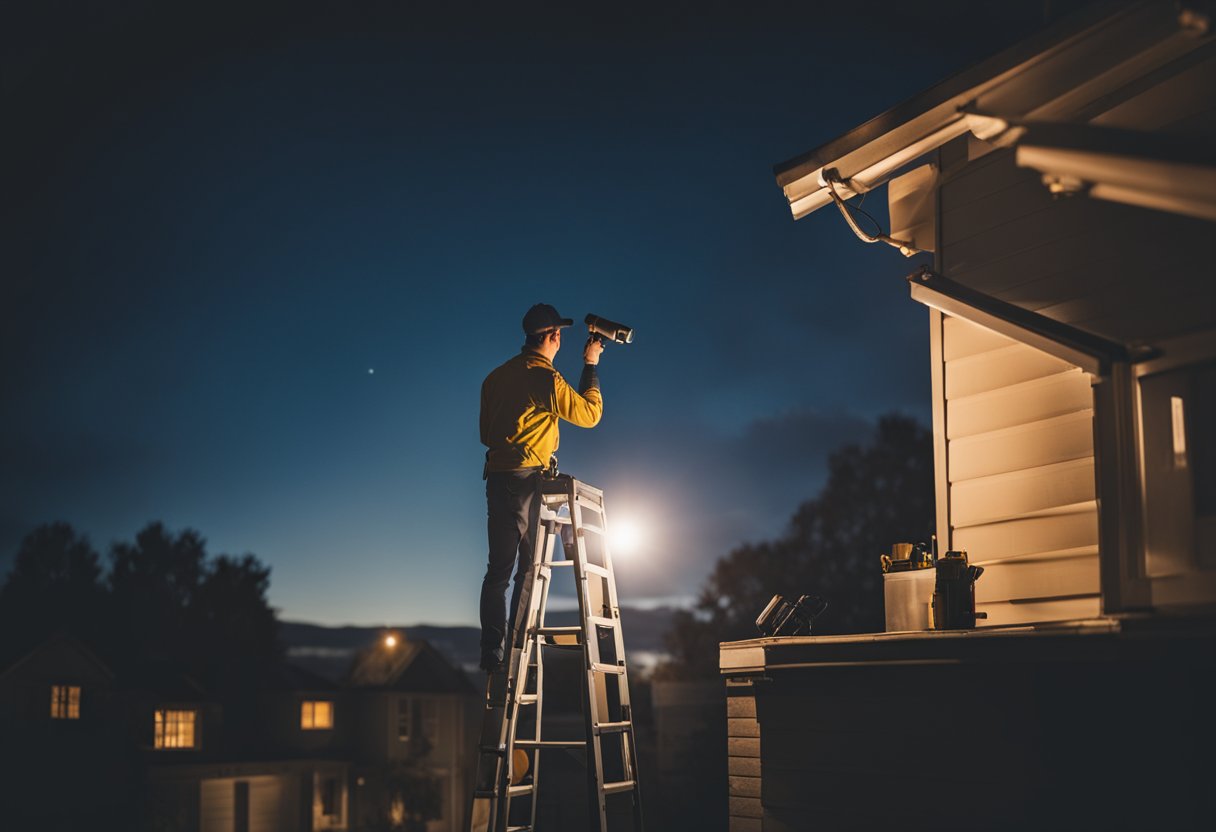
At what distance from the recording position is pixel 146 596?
190 ft

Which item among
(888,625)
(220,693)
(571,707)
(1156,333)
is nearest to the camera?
(1156,333)

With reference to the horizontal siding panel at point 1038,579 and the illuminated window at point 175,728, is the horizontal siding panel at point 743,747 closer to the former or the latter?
the horizontal siding panel at point 1038,579

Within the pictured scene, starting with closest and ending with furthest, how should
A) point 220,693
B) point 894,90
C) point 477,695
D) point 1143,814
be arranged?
point 1143,814
point 220,693
point 894,90
point 477,695

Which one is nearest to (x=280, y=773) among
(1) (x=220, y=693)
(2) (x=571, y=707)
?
(1) (x=220, y=693)

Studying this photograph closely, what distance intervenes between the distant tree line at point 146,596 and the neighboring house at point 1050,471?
50.6 m

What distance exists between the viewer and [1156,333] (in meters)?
5.84

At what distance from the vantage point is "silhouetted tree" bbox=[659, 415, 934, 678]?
116 ft

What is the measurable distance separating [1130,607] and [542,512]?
3.66 meters

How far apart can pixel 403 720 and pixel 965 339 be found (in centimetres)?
3225

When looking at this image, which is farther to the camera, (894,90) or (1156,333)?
(894,90)

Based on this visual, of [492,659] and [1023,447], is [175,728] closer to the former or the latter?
[492,659]

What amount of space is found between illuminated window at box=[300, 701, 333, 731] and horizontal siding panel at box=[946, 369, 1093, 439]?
3185 centimetres

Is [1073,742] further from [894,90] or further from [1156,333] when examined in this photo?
[894,90]

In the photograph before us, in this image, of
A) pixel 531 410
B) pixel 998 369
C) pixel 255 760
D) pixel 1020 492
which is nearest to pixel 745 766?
pixel 1020 492
